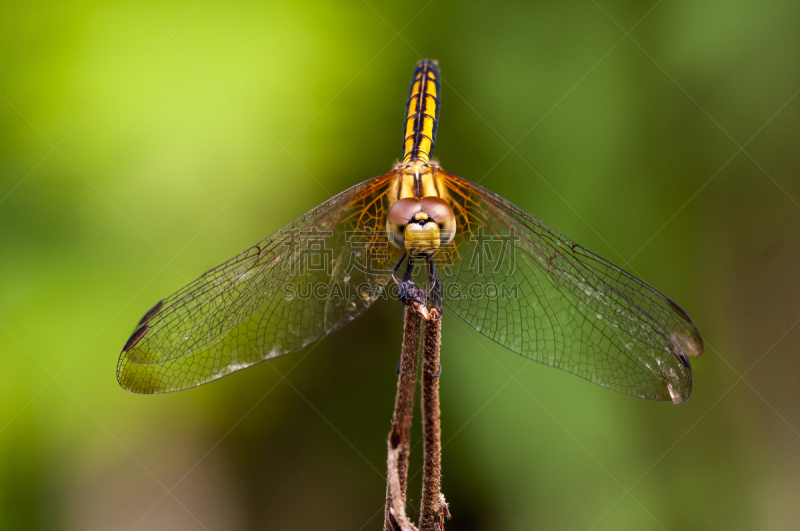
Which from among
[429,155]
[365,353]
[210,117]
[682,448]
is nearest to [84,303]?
[210,117]

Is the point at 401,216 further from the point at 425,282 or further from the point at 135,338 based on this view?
the point at 135,338

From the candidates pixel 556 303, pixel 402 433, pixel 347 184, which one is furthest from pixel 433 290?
pixel 347 184

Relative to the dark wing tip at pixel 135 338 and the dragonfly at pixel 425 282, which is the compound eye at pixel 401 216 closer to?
the dragonfly at pixel 425 282

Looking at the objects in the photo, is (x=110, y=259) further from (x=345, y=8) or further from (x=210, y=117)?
(x=345, y=8)

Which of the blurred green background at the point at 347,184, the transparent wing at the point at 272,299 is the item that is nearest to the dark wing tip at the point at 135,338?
the transparent wing at the point at 272,299

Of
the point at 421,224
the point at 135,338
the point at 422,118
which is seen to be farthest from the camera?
the point at 422,118

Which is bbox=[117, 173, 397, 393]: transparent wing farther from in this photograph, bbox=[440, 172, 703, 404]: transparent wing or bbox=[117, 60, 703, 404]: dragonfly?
bbox=[440, 172, 703, 404]: transparent wing
